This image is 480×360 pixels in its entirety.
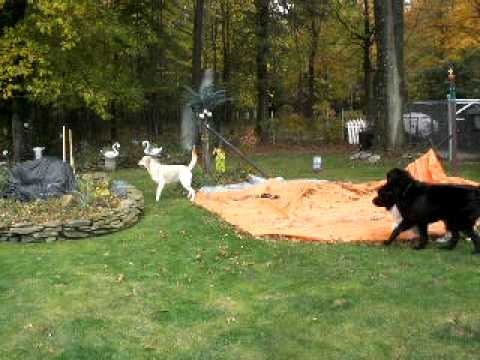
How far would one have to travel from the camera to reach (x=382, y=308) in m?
6.15

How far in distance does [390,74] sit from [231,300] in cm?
1580

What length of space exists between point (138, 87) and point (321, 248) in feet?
57.1

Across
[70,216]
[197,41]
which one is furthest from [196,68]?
[70,216]

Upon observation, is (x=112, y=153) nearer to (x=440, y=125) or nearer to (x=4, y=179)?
(x=4, y=179)

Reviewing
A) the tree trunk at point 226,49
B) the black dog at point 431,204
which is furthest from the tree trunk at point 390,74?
the black dog at point 431,204

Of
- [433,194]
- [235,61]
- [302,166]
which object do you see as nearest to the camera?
[433,194]

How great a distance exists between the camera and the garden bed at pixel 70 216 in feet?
33.3

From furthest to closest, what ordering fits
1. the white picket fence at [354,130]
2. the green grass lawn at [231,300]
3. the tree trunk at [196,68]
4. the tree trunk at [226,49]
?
the tree trunk at [226,49], the white picket fence at [354,130], the tree trunk at [196,68], the green grass lawn at [231,300]

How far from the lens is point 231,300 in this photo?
6.77m

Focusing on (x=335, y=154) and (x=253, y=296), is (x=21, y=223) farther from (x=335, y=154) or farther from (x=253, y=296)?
(x=335, y=154)

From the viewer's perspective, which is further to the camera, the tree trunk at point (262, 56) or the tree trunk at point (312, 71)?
the tree trunk at point (312, 71)

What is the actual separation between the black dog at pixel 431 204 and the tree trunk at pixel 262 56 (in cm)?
2022

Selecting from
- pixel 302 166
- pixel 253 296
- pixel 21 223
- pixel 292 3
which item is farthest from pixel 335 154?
pixel 253 296

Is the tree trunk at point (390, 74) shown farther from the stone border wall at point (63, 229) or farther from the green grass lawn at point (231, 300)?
the stone border wall at point (63, 229)
